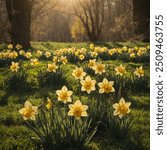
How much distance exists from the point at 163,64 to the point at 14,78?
3.91 meters

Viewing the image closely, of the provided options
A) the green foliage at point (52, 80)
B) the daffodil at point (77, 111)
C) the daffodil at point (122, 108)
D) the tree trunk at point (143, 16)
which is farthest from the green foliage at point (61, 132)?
the tree trunk at point (143, 16)

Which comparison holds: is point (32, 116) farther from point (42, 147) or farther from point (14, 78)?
point (14, 78)

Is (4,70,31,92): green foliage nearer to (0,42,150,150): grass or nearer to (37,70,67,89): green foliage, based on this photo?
(0,42,150,150): grass

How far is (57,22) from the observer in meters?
69.9

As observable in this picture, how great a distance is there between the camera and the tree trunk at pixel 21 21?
48.2 ft

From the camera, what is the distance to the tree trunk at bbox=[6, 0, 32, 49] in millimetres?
14680

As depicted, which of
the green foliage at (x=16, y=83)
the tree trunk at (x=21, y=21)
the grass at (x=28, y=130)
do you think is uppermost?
the tree trunk at (x=21, y=21)

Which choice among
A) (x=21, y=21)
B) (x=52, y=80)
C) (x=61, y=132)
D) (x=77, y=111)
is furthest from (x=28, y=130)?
(x=21, y=21)

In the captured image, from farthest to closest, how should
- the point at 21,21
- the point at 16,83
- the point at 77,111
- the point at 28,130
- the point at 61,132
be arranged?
the point at 21,21
the point at 16,83
the point at 28,130
the point at 61,132
the point at 77,111

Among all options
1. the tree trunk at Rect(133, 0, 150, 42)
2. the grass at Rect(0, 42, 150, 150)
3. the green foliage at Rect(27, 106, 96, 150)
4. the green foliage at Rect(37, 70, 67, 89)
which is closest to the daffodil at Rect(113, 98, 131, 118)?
the green foliage at Rect(27, 106, 96, 150)

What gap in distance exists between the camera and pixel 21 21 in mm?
15156

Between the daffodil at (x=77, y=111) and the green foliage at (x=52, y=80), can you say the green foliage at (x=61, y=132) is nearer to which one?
the daffodil at (x=77, y=111)

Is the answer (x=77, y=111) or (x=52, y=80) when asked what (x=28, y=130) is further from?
(x=52, y=80)

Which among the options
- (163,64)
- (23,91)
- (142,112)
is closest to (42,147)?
(163,64)
